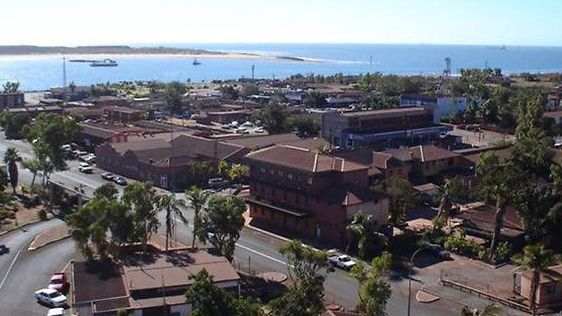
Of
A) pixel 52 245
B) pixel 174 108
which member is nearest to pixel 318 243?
pixel 52 245

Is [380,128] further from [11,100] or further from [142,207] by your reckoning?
[11,100]

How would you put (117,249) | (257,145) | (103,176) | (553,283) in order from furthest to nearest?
(257,145)
(103,176)
(117,249)
(553,283)

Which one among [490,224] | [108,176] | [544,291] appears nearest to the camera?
[544,291]

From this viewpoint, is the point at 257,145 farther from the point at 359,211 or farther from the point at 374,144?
the point at 359,211

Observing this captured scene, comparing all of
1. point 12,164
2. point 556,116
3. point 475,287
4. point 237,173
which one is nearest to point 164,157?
point 237,173

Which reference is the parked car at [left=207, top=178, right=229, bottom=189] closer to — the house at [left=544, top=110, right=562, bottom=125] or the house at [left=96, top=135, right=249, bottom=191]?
the house at [left=96, top=135, right=249, bottom=191]

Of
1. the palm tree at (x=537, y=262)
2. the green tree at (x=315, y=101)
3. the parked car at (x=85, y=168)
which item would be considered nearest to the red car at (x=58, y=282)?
the palm tree at (x=537, y=262)
